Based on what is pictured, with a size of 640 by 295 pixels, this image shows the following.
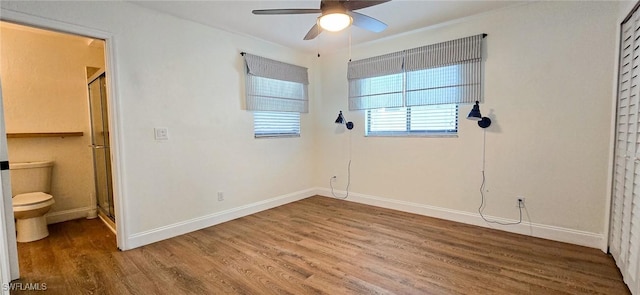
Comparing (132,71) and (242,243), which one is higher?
(132,71)

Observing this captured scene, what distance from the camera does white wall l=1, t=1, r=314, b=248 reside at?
2.59 m

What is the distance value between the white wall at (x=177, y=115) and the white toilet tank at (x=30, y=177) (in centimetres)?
142

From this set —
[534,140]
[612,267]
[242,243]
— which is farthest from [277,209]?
[612,267]

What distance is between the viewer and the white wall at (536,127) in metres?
2.50

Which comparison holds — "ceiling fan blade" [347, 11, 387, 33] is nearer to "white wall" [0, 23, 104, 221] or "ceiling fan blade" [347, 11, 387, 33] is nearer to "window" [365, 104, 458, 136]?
"window" [365, 104, 458, 136]

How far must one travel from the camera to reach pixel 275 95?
13.0 ft

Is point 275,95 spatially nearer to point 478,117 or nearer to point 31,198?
point 478,117

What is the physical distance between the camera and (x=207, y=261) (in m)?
2.41

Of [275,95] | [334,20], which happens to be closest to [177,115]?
[275,95]

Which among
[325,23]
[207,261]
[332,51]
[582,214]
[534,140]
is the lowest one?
[207,261]

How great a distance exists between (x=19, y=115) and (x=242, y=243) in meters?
3.02

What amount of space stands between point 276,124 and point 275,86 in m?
0.56

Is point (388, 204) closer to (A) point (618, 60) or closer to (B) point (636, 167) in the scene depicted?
(B) point (636, 167)

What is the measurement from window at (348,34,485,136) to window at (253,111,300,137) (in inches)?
37.0
